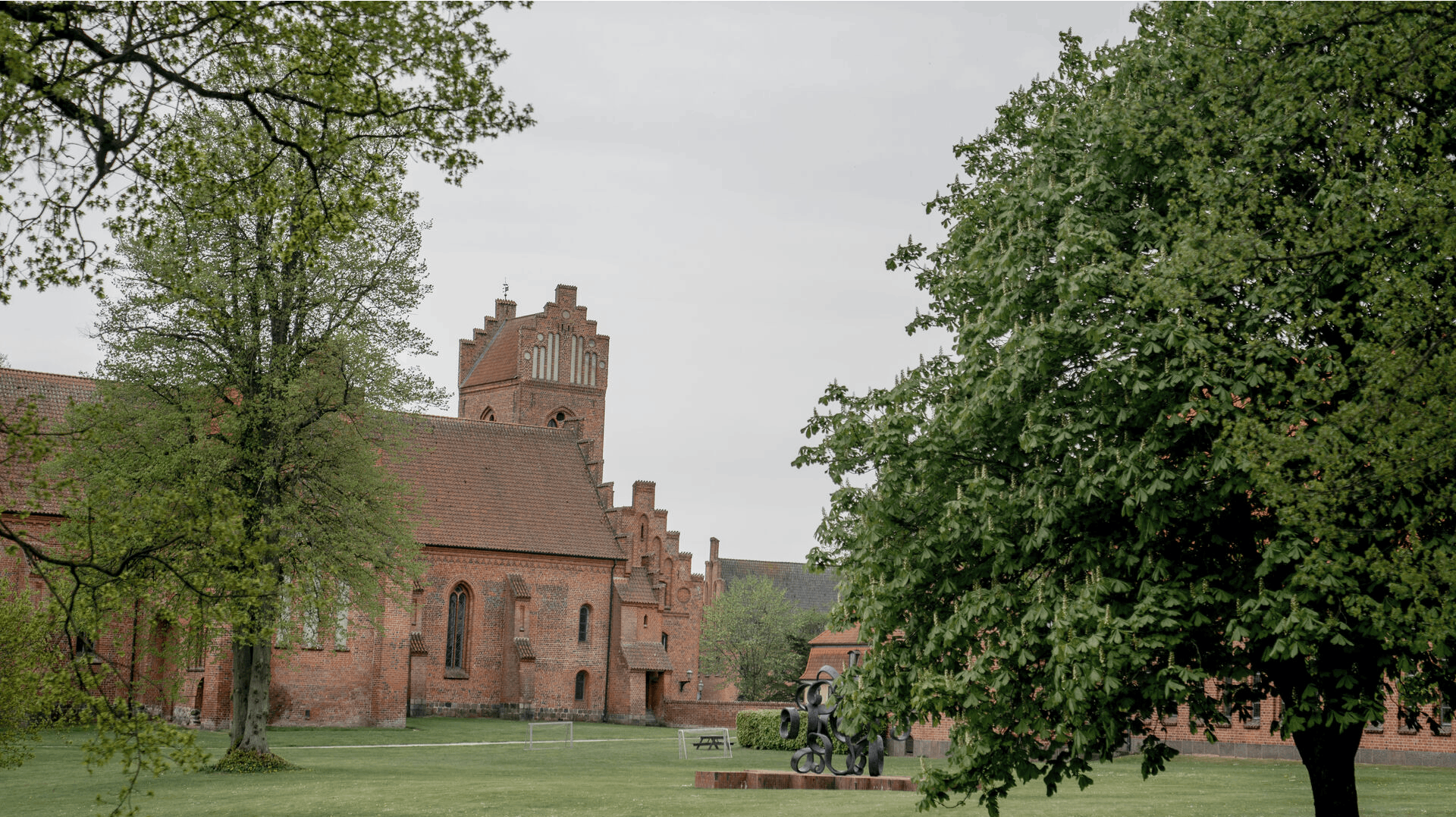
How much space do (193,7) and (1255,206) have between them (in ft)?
31.5

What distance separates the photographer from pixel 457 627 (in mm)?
51906

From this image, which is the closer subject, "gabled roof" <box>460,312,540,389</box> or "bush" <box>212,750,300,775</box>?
"bush" <box>212,750,300,775</box>

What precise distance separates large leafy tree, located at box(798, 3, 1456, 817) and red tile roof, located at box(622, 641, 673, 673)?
39974 millimetres

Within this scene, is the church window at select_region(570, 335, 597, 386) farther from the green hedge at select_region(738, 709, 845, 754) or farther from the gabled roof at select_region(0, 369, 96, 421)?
the green hedge at select_region(738, 709, 845, 754)

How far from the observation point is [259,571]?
37.7 ft

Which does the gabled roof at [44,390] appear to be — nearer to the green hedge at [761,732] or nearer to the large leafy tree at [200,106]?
the green hedge at [761,732]

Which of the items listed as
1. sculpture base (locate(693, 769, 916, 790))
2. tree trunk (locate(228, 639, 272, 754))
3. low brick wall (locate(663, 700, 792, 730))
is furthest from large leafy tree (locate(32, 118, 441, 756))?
low brick wall (locate(663, 700, 792, 730))

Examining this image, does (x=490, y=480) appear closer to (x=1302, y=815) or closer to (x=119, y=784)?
(x=119, y=784)

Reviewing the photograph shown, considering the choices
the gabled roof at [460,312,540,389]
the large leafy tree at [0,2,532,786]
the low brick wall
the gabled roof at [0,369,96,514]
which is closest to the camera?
the large leafy tree at [0,2,532,786]

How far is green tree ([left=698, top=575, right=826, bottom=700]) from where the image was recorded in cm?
6481

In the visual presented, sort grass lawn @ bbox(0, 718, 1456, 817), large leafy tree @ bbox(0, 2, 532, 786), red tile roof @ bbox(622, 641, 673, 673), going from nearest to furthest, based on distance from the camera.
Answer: large leafy tree @ bbox(0, 2, 532, 786), grass lawn @ bbox(0, 718, 1456, 817), red tile roof @ bbox(622, 641, 673, 673)

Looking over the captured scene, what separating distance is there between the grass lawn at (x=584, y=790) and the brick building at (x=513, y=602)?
10955mm

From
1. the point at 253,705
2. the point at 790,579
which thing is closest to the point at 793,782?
the point at 253,705

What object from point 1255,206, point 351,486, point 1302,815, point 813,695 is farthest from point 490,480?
point 1255,206
